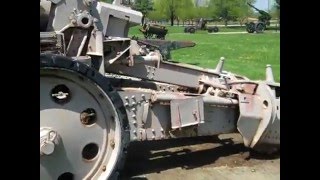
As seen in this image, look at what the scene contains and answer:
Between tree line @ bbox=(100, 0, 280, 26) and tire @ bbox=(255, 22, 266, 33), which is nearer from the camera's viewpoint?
tire @ bbox=(255, 22, 266, 33)

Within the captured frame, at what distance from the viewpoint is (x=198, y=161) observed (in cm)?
526

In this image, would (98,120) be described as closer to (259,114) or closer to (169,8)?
(259,114)

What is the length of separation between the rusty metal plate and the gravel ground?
0.60 m

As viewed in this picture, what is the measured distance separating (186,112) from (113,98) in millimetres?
993

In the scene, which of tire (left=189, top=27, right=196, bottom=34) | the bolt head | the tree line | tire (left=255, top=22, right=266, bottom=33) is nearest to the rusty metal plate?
the bolt head

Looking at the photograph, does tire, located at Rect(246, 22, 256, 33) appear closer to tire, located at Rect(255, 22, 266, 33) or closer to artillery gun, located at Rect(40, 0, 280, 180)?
tire, located at Rect(255, 22, 266, 33)

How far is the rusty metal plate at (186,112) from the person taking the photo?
4.45 meters

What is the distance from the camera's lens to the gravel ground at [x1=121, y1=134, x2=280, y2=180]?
484 cm

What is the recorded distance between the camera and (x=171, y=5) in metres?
54.0

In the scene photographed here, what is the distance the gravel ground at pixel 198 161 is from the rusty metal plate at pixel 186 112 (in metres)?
0.60

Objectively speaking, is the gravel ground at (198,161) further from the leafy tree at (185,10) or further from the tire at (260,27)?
the leafy tree at (185,10)

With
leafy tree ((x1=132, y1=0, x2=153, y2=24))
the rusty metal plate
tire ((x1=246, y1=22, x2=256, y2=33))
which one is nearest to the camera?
the rusty metal plate

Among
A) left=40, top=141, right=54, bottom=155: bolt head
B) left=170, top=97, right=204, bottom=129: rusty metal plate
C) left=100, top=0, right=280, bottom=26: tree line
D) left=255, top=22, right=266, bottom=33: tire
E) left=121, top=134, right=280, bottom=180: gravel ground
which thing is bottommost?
left=121, top=134, right=280, bottom=180: gravel ground
